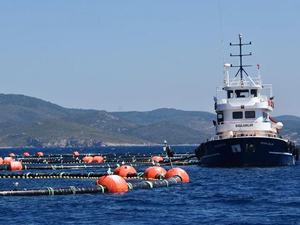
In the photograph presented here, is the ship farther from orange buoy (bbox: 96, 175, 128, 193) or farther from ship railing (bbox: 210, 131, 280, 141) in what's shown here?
orange buoy (bbox: 96, 175, 128, 193)

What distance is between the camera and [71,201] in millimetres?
51188

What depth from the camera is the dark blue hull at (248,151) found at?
80250mm

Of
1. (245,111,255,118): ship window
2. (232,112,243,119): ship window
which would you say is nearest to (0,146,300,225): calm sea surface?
(245,111,255,118): ship window

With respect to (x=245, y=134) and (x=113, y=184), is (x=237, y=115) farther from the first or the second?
(x=113, y=184)

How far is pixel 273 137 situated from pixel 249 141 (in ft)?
9.90

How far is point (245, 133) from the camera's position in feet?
275

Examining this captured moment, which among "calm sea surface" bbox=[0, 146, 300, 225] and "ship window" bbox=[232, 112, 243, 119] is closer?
"calm sea surface" bbox=[0, 146, 300, 225]

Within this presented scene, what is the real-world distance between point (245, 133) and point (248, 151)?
3.66 metres

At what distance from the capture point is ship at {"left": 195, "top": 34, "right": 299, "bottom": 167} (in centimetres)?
8062

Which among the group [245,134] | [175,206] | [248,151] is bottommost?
[175,206]

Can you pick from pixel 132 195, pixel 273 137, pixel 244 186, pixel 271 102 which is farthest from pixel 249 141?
pixel 132 195

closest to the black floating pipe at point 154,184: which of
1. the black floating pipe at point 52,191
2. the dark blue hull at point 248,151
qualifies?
the black floating pipe at point 52,191

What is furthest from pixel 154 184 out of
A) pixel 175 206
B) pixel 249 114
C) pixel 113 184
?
pixel 249 114

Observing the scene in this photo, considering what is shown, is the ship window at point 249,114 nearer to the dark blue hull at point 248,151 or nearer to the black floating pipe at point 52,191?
the dark blue hull at point 248,151
